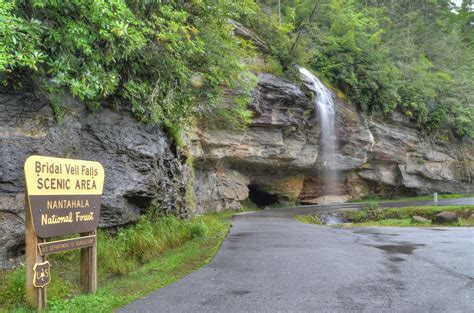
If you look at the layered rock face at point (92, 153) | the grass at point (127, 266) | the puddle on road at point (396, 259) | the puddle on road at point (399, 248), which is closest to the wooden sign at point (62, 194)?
the grass at point (127, 266)

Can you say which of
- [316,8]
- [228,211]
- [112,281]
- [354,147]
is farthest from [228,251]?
[316,8]

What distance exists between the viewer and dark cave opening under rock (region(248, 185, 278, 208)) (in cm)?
2866

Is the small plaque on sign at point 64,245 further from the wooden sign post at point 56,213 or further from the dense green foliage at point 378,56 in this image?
the dense green foliage at point 378,56

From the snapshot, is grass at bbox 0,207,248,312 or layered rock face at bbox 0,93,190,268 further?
layered rock face at bbox 0,93,190,268

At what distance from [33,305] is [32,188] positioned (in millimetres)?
1278

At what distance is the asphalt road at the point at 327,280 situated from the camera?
451 centimetres

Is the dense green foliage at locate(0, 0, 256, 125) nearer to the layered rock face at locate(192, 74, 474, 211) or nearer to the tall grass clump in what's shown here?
the tall grass clump

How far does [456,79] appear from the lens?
1410 inches

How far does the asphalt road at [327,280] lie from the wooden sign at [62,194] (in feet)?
4.18

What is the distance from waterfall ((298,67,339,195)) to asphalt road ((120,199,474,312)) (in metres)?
17.5

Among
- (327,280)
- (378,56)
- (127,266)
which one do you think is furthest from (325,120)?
(127,266)

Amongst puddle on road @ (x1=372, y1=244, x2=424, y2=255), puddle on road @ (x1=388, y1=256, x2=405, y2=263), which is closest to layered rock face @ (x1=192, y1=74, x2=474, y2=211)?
puddle on road @ (x1=372, y1=244, x2=424, y2=255)

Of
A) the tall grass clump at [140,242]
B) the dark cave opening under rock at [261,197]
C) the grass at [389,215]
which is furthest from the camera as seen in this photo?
the dark cave opening under rock at [261,197]

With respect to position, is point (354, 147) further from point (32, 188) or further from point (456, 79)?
point (32, 188)
